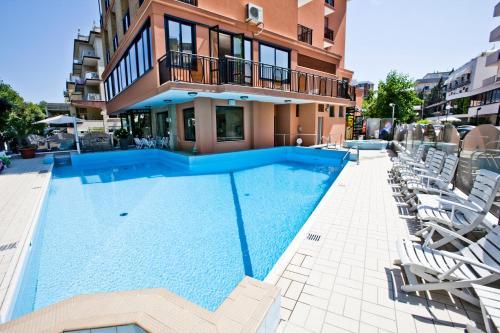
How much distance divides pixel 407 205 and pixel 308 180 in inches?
173

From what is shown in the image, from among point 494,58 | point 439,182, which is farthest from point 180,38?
point 494,58

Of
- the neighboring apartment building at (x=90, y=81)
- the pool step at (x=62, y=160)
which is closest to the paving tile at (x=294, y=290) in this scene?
the pool step at (x=62, y=160)

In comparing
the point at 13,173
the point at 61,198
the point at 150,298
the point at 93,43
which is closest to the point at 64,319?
the point at 150,298

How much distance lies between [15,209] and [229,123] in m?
10.1

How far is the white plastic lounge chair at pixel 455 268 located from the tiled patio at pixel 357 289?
14cm

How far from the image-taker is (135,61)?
1261 cm

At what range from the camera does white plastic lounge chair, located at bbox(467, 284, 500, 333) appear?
182 centimetres

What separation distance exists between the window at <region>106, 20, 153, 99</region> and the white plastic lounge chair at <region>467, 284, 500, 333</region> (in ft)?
39.0

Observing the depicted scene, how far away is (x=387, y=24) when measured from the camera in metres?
12.4

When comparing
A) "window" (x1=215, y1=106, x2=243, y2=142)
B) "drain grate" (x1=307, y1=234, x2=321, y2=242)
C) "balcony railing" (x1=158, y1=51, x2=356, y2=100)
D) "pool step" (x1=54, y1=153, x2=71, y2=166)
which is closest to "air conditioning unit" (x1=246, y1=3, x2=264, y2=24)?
"balcony railing" (x1=158, y1=51, x2=356, y2=100)

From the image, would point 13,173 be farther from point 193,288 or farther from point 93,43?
point 93,43

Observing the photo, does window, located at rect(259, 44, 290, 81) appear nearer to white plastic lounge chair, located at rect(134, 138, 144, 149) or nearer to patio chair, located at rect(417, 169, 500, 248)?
white plastic lounge chair, located at rect(134, 138, 144, 149)

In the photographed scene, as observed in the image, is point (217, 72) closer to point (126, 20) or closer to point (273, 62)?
point (273, 62)

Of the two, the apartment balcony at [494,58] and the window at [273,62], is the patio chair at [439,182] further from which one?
the apartment balcony at [494,58]
